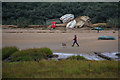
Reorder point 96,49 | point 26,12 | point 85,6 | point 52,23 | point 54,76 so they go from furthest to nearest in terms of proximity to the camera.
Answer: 1. point 96,49
2. point 85,6
3. point 26,12
4. point 52,23
5. point 54,76

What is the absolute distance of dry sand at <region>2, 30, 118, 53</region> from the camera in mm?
10469

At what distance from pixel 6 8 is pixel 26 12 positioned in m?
0.88

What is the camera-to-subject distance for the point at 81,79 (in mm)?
2184

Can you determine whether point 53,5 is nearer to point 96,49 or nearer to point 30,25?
point 30,25

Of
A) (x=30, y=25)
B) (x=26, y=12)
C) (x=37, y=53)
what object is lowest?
(x=37, y=53)

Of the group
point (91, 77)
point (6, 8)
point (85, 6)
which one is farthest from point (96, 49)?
point (91, 77)

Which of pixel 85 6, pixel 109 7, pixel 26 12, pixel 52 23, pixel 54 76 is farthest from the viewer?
pixel 109 7

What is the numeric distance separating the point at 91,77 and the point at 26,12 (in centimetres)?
561

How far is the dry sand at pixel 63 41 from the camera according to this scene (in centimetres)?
1047

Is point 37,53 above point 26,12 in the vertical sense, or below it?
below

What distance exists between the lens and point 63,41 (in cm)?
1204

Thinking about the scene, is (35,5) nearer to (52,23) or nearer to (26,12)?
(26,12)

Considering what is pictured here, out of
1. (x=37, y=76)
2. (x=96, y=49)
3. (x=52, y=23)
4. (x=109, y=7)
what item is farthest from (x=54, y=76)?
(x=96, y=49)

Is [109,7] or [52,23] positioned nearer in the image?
[52,23]
